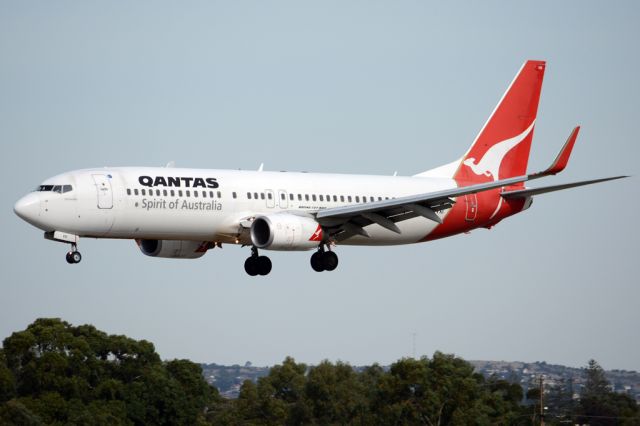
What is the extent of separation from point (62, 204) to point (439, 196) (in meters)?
15.7

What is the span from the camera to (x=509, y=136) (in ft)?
234

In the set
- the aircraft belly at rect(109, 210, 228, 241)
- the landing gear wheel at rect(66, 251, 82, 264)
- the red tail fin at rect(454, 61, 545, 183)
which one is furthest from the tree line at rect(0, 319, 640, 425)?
the landing gear wheel at rect(66, 251, 82, 264)

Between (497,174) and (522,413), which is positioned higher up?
(497,174)

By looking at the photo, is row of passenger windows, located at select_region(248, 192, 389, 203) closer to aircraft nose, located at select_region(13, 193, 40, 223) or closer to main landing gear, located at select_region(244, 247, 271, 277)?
main landing gear, located at select_region(244, 247, 271, 277)

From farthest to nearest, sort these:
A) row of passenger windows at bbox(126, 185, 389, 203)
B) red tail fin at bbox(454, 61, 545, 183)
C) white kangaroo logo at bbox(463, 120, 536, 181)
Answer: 1. red tail fin at bbox(454, 61, 545, 183)
2. white kangaroo logo at bbox(463, 120, 536, 181)
3. row of passenger windows at bbox(126, 185, 389, 203)

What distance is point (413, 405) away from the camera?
103000mm

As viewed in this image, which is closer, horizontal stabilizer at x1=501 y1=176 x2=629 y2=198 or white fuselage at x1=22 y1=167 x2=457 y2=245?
white fuselage at x1=22 y1=167 x2=457 y2=245

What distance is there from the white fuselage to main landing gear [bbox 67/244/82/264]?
0.66 m

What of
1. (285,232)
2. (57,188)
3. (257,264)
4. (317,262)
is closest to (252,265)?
(257,264)

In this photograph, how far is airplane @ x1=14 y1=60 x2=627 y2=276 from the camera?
188 ft

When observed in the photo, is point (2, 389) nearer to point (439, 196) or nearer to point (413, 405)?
point (413, 405)

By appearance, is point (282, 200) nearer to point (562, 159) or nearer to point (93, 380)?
point (562, 159)

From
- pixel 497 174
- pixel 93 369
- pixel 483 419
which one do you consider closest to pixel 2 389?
pixel 93 369

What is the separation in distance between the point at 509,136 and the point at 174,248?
18.4 meters
